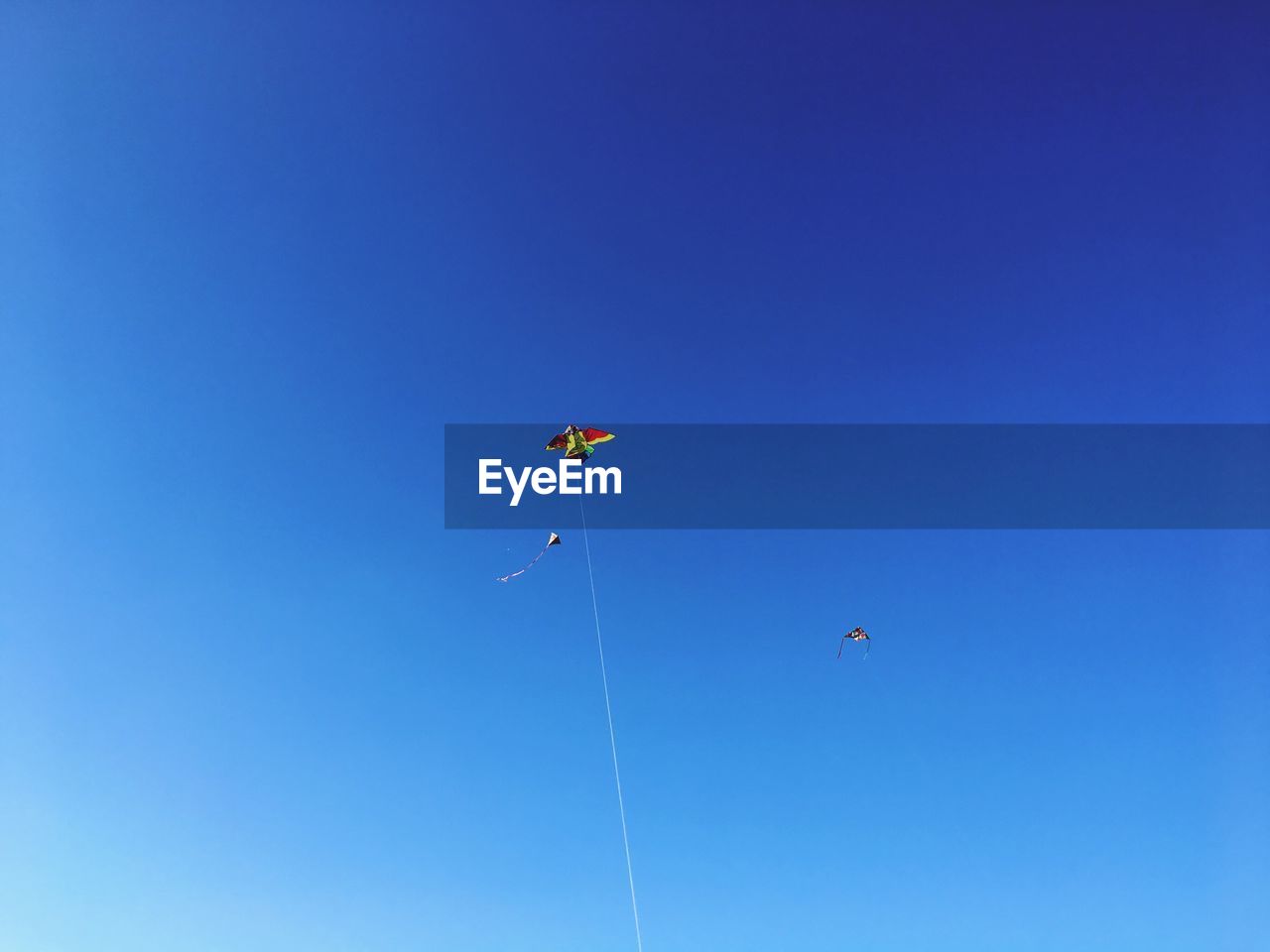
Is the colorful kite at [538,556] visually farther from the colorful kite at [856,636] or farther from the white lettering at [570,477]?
the colorful kite at [856,636]

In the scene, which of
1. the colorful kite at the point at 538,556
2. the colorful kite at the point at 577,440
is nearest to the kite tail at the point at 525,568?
the colorful kite at the point at 538,556

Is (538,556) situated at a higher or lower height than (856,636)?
higher

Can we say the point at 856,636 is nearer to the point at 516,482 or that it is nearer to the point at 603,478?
the point at 603,478

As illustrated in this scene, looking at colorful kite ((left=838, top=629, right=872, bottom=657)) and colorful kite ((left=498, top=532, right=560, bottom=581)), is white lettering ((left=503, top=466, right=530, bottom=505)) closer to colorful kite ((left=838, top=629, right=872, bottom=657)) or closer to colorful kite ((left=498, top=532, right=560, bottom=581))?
colorful kite ((left=498, top=532, right=560, bottom=581))

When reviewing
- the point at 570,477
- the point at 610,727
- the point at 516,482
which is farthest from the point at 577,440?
the point at 610,727

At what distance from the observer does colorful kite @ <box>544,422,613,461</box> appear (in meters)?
3.29

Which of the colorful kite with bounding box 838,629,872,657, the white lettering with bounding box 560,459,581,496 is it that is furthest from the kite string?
the colorful kite with bounding box 838,629,872,657

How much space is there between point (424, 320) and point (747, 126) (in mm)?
1489

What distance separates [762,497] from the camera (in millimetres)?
3352

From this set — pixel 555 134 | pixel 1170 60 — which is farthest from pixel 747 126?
pixel 1170 60

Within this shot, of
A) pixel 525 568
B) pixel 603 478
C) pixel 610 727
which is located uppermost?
pixel 603 478

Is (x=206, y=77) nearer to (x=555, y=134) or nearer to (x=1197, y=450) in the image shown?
(x=555, y=134)

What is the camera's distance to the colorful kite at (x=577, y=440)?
10.8ft

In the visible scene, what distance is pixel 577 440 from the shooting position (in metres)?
3.28
